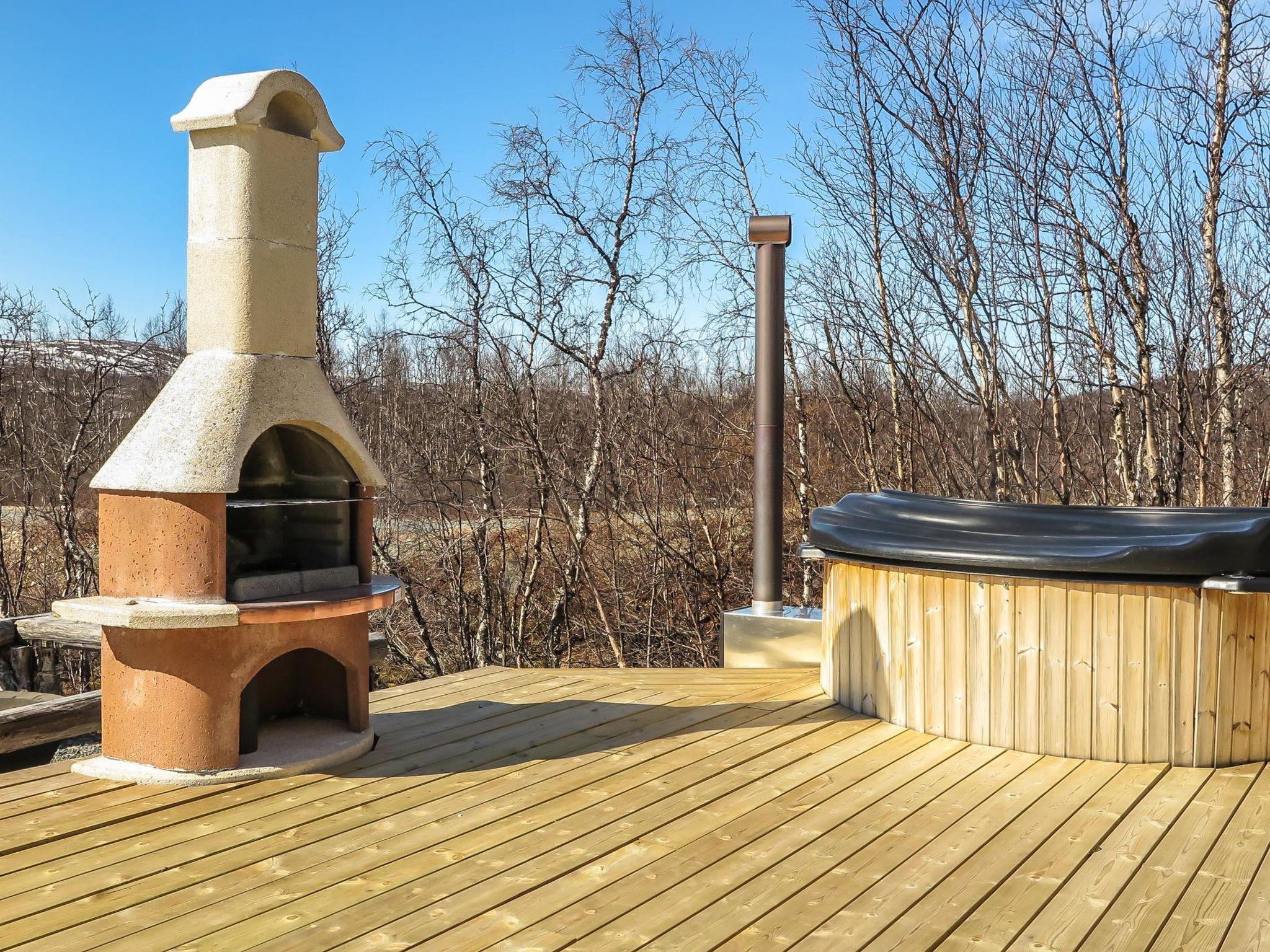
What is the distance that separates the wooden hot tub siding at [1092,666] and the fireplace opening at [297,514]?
199cm

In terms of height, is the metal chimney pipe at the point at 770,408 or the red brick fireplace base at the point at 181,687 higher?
the metal chimney pipe at the point at 770,408

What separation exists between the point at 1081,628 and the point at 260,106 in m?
3.12

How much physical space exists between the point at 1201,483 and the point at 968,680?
10.5 ft

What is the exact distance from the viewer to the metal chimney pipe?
5023 millimetres

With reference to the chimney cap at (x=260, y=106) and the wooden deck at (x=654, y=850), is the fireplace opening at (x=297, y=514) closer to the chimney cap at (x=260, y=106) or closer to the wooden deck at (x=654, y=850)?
the wooden deck at (x=654, y=850)

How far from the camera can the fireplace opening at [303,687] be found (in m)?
3.64

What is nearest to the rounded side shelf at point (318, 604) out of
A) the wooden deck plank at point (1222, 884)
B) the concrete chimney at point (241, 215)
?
the concrete chimney at point (241, 215)

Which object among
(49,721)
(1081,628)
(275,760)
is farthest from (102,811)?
(1081,628)

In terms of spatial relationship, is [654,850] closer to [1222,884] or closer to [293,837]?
[293,837]

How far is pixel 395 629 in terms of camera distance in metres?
8.86

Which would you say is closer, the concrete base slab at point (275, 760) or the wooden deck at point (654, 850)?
the wooden deck at point (654, 850)

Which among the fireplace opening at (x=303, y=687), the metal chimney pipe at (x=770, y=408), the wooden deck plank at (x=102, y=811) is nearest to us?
the wooden deck plank at (x=102, y=811)

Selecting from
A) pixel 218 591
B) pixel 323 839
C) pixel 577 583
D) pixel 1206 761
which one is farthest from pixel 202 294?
pixel 577 583

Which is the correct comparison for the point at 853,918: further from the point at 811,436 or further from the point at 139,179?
the point at 139,179
